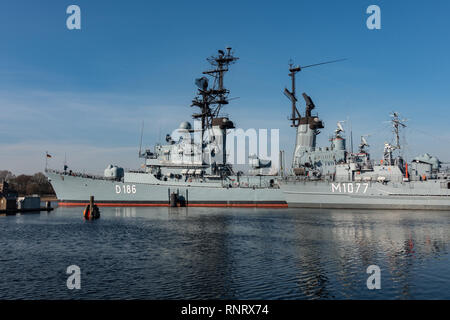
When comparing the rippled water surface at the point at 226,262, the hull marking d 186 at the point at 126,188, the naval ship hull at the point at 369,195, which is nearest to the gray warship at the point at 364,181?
the naval ship hull at the point at 369,195

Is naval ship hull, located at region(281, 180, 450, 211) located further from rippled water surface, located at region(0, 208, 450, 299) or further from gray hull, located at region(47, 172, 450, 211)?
rippled water surface, located at region(0, 208, 450, 299)

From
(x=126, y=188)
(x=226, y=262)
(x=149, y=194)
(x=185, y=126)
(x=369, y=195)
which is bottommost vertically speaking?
(x=226, y=262)

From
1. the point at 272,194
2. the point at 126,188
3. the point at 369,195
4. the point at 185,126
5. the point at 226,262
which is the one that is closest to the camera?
the point at 226,262

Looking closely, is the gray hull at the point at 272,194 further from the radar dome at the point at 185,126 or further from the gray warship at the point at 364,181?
the radar dome at the point at 185,126

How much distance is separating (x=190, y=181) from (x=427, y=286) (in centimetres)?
4121

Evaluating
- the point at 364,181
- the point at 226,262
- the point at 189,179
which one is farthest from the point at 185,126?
the point at 226,262

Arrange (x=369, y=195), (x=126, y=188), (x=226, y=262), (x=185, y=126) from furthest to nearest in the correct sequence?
1. (x=185, y=126)
2. (x=126, y=188)
3. (x=369, y=195)
4. (x=226, y=262)

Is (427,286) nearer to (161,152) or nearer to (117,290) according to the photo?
(117,290)

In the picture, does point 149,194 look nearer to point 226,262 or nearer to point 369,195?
point 369,195

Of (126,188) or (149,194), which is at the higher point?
(126,188)

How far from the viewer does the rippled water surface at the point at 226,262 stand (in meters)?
11.6

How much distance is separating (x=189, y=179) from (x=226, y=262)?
3625 centimetres

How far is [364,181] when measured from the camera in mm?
44938
